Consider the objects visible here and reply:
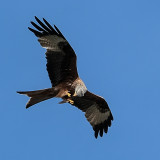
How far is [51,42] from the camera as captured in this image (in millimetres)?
11703

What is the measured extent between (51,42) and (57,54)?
352 mm

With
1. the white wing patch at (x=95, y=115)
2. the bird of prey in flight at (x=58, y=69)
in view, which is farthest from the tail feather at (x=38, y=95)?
the white wing patch at (x=95, y=115)

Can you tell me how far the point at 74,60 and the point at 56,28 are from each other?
95 centimetres

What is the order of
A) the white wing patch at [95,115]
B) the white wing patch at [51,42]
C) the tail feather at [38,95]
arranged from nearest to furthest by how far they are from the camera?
the tail feather at [38,95] < the white wing patch at [51,42] < the white wing patch at [95,115]

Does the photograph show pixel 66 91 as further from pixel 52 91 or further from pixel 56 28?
pixel 56 28

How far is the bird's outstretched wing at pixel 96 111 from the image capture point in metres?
13.1

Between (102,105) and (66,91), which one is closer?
(66,91)

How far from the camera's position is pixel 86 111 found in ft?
43.6

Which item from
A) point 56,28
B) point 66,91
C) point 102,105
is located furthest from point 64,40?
point 102,105

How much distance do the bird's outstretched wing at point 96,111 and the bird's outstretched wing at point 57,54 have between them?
1.18 m

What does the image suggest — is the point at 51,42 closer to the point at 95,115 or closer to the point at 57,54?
the point at 57,54

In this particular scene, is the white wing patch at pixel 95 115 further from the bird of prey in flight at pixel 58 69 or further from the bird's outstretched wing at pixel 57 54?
the bird's outstretched wing at pixel 57 54

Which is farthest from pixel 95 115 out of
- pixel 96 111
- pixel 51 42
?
pixel 51 42

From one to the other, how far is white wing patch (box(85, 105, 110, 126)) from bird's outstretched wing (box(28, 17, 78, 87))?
5.39ft
